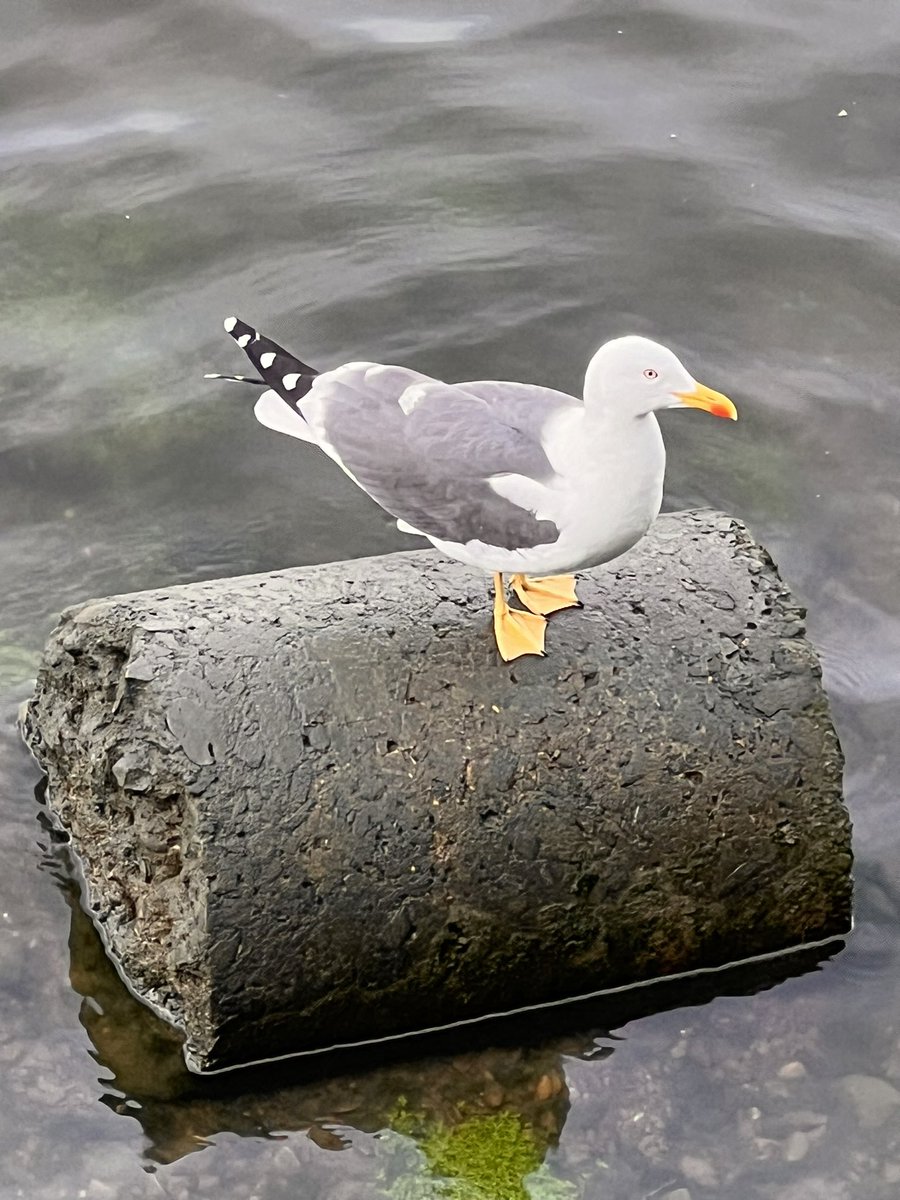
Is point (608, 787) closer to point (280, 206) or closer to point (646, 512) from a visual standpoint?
point (646, 512)

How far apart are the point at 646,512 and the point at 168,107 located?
→ 5164 millimetres

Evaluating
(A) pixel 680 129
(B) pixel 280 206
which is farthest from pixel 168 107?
(A) pixel 680 129

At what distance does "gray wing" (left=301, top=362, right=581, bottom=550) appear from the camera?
379 centimetres

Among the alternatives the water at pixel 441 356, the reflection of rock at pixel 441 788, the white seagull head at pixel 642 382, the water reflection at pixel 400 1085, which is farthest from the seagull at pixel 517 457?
the water at pixel 441 356

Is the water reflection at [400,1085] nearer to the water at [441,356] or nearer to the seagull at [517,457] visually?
the water at [441,356]

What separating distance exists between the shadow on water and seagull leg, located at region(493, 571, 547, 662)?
0.97 m

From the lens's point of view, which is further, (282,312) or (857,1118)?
(282,312)

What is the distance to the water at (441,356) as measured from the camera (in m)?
4.05

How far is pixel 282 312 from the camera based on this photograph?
6898 mm

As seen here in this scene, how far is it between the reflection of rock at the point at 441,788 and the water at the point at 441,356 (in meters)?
0.25

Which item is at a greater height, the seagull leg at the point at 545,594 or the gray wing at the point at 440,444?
the gray wing at the point at 440,444

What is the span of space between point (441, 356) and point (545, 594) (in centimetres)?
283

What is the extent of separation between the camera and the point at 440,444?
3861mm

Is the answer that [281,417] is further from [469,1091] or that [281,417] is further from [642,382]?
[469,1091]
